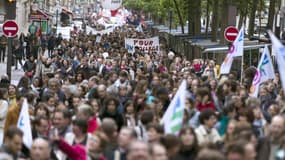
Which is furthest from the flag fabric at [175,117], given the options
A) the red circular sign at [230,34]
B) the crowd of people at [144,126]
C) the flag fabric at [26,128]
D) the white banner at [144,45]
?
the white banner at [144,45]

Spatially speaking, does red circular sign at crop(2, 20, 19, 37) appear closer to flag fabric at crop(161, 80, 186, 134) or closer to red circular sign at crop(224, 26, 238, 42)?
red circular sign at crop(224, 26, 238, 42)

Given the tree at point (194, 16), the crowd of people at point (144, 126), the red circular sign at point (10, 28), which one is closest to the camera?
the crowd of people at point (144, 126)

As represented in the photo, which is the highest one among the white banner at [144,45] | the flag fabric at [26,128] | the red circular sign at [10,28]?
the red circular sign at [10,28]

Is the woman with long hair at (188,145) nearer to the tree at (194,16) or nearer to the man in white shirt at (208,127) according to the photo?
the man in white shirt at (208,127)

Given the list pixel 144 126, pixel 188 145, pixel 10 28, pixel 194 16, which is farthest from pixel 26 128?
pixel 194 16

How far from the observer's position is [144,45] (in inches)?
1529

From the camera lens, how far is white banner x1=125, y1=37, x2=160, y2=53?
38503 millimetres

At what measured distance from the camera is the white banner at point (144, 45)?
126ft

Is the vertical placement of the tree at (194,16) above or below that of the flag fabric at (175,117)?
below

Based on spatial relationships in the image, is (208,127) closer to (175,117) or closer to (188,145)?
(175,117)

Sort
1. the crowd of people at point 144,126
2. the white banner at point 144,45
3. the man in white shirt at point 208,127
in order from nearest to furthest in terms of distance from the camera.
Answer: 1. the crowd of people at point 144,126
2. the man in white shirt at point 208,127
3. the white banner at point 144,45

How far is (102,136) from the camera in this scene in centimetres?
1057

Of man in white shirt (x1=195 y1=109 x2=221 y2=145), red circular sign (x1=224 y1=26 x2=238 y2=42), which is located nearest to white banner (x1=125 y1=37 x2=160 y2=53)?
red circular sign (x1=224 y1=26 x2=238 y2=42)

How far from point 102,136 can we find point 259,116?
3230mm
